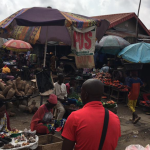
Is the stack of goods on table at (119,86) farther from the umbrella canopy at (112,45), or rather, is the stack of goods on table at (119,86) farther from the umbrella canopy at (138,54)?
the umbrella canopy at (112,45)

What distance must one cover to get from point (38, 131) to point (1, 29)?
2.31 m

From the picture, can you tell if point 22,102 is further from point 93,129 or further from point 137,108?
point 93,129

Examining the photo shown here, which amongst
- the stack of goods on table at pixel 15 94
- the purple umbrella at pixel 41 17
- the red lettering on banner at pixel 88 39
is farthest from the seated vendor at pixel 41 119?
the stack of goods on table at pixel 15 94

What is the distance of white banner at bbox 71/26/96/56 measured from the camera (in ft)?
17.0

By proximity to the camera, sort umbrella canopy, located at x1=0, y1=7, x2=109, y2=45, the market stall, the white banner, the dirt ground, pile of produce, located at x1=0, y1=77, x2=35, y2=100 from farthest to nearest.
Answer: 1. the market stall
2. pile of produce, located at x1=0, y1=77, x2=35, y2=100
3. the dirt ground
4. the white banner
5. umbrella canopy, located at x1=0, y1=7, x2=109, y2=45

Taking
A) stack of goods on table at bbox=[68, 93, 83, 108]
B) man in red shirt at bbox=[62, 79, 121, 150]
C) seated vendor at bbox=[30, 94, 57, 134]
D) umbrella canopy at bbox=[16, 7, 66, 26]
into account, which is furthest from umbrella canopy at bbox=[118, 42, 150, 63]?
man in red shirt at bbox=[62, 79, 121, 150]

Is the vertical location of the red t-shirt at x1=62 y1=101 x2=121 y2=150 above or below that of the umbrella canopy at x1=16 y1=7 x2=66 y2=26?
below

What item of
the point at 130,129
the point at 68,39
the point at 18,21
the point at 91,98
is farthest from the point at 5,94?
the point at 91,98

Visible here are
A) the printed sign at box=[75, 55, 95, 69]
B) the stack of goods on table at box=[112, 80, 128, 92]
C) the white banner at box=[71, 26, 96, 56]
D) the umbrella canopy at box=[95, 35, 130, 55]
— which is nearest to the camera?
the white banner at box=[71, 26, 96, 56]

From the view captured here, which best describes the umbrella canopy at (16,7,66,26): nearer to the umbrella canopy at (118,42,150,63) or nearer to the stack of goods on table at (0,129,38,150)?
the stack of goods on table at (0,129,38,150)

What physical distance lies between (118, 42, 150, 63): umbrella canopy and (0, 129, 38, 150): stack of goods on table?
20.5 ft

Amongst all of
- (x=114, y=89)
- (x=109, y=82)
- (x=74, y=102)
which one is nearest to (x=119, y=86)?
(x=114, y=89)

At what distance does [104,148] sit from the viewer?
1974 millimetres

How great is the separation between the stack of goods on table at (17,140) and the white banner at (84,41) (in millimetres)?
2352
